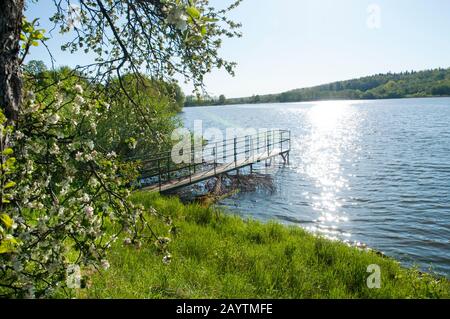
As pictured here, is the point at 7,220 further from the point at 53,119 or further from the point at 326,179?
the point at 326,179

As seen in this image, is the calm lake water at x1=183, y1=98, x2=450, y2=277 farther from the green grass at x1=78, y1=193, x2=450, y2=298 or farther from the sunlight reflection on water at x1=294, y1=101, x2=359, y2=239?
the green grass at x1=78, y1=193, x2=450, y2=298

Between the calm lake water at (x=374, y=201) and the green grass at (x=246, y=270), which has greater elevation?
the green grass at (x=246, y=270)

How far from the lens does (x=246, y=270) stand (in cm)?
692

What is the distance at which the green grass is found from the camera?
5.57 meters

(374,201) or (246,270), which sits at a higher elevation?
(246,270)

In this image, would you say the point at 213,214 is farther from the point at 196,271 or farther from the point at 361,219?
the point at 361,219

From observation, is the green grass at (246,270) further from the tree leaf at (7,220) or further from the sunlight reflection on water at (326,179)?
the sunlight reflection on water at (326,179)

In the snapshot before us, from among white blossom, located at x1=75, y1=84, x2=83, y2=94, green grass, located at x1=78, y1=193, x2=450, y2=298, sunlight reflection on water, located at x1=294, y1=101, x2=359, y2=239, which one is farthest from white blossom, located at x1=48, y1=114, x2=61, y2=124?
sunlight reflection on water, located at x1=294, y1=101, x2=359, y2=239

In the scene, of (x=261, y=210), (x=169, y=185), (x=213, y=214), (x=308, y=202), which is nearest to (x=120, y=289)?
(x=213, y=214)

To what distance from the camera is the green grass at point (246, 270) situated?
557cm

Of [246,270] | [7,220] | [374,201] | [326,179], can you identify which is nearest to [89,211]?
[7,220]

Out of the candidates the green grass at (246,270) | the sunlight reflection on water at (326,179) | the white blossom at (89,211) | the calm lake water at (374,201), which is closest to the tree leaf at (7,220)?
the white blossom at (89,211)

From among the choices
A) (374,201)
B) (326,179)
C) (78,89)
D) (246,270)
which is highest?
(78,89)

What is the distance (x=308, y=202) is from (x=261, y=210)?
3.22 m
